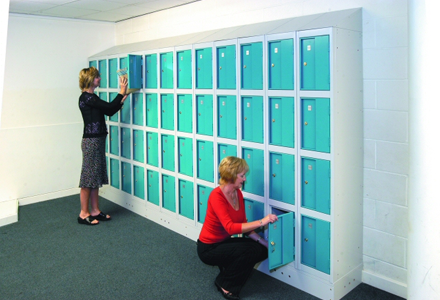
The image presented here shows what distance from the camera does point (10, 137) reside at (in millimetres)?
5004

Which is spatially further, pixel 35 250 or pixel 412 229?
pixel 35 250

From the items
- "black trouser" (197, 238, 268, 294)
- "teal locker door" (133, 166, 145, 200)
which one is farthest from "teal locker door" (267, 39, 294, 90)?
"teal locker door" (133, 166, 145, 200)

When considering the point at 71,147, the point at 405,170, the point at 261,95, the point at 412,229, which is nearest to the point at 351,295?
the point at 405,170

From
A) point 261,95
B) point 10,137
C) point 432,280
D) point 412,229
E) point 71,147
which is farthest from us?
point 71,147

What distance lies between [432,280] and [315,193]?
1.16m

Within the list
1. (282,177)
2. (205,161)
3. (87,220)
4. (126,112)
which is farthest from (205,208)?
(126,112)

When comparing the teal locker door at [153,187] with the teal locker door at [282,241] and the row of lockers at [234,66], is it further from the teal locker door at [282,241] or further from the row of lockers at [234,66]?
the teal locker door at [282,241]

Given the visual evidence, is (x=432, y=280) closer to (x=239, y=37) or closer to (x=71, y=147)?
(x=239, y=37)

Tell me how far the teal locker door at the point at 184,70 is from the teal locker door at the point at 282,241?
62.7 inches

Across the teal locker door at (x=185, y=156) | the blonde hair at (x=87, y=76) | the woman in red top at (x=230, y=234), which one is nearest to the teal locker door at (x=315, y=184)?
the woman in red top at (x=230, y=234)

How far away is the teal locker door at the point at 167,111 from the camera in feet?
13.6

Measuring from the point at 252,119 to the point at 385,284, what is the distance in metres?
1.55

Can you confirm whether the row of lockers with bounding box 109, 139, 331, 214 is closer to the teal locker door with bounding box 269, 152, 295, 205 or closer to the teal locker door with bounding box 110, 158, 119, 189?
the teal locker door with bounding box 269, 152, 295, 205

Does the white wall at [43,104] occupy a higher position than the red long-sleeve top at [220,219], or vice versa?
the white wall at [43,104]
